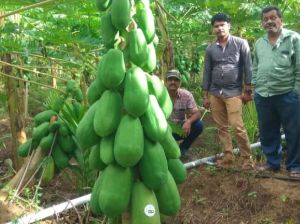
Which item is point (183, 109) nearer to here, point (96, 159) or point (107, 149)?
point (96, 159)

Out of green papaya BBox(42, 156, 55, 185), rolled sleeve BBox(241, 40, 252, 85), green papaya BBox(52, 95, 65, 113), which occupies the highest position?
rolled sleeve BBox(241, 40, 252, 85)

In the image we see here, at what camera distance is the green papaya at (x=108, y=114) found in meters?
2.44

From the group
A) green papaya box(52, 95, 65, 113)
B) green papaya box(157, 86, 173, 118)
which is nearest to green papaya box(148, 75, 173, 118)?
green papaya box(157, 86, 173, 118)

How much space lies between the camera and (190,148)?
21.2ft

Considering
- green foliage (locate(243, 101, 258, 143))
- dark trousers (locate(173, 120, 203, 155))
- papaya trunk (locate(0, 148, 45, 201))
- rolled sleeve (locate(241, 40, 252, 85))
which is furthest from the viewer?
green foliage (locate(243, 101, 258, 143))

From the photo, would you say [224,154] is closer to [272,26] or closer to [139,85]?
[272,26]

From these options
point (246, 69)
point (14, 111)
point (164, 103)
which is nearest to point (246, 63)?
point (246, 69)

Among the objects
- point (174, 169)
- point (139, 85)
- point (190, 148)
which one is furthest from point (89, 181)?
point (190, 148)

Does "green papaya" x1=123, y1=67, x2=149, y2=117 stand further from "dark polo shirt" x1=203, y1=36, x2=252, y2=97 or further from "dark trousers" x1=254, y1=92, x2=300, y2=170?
"dark polo shirt" x1=203, y1=36, x2=252, y2=97

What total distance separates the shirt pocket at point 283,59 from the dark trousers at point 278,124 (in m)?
0.27

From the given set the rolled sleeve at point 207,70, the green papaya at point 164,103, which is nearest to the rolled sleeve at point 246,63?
the rolled sleeve at point 207,70

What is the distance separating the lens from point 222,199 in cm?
424

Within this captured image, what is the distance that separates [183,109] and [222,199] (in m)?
1.56

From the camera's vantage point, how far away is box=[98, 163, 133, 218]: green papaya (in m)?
2.45
